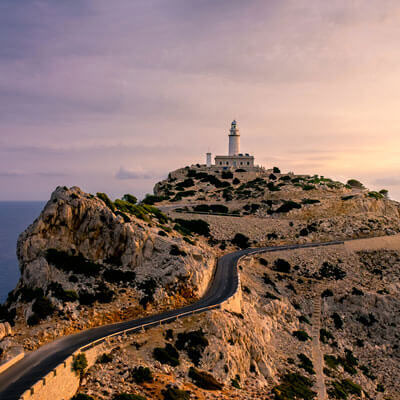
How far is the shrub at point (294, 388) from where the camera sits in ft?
78.0

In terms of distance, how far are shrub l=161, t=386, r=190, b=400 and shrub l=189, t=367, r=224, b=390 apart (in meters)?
1.94

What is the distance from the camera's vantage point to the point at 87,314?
85.1 ft

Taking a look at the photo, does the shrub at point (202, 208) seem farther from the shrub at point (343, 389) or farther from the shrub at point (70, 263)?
the shrub at point (343, 389)

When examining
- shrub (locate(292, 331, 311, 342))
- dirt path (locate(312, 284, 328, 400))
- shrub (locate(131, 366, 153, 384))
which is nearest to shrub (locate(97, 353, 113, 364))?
shrub (locate(131, 366, 153, 384))

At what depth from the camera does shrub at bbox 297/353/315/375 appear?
2972cm

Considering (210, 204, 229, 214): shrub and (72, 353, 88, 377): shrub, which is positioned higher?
(210, 204, 229, 214): shrub

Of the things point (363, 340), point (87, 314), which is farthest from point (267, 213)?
point (87, 314)

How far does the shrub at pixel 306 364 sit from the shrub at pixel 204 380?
11.8 metres

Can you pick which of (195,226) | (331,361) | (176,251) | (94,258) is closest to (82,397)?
(94,258)

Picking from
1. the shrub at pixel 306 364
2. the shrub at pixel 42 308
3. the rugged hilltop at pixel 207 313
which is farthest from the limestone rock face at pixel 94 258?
the shrub at pixel 306 364

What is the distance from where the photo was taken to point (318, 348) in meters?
34.7

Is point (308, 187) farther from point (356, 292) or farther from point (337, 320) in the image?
point (337, 320)

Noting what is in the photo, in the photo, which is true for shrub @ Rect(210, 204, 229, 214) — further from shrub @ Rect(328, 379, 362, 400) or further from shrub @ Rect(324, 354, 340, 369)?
shrub @ Rect(328, 379, 362, 400)

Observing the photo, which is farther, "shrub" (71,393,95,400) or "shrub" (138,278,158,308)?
"shrub" (138,278,158,308)
